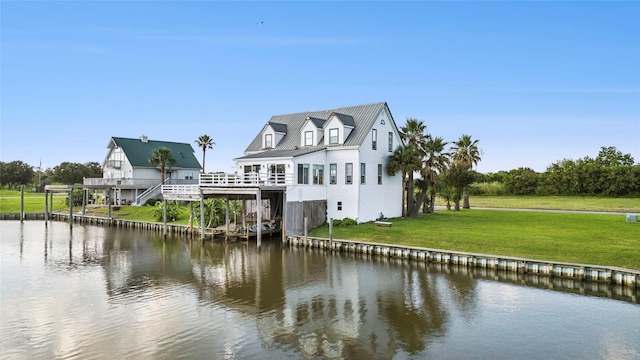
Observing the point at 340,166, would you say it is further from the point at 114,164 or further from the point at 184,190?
the point at 114,164

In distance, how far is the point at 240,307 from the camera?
53.7 feet

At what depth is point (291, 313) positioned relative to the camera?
15648 millimetres

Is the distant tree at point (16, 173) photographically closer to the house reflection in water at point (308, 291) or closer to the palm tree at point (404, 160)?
the house reflection in water at point (308, 291)

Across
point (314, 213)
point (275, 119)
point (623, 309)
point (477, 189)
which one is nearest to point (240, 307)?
point (623, 309)

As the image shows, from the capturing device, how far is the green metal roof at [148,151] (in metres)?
58.2

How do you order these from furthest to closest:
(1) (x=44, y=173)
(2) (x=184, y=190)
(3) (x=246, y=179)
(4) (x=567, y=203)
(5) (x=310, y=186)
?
(1) (x=44, y=173) → (4) (x=567, y=203) → (2) (x=184, y=190) → (5) (x=310, y=186) → (3) (x=246, y=179)

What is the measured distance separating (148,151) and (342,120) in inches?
1479

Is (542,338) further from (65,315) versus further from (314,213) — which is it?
(314,213)

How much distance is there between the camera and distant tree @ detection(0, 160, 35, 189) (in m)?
94.3

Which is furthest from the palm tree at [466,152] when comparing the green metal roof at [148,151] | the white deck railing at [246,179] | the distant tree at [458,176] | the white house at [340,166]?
the green metal roof at [148,151]

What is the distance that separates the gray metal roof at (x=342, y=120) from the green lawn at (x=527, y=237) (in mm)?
8309

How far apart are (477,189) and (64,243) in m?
62.5

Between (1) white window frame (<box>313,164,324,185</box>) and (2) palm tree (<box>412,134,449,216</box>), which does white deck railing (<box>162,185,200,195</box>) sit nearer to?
(1) white window frame (<box>313,164,324,185</box>)

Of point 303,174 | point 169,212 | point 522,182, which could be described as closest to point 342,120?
point 303,174
